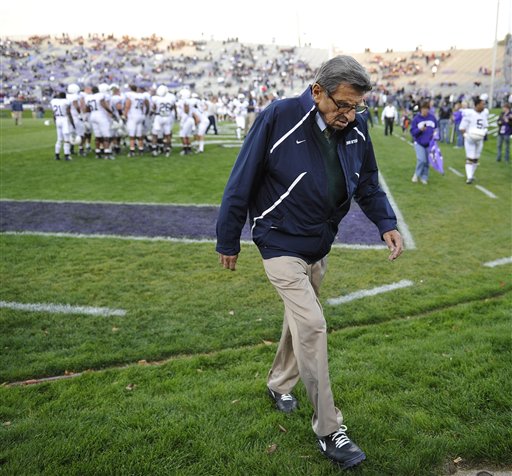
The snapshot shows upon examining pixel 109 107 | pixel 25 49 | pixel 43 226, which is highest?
pixel 25 49

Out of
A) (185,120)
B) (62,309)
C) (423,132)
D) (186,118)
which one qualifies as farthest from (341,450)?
(185,120)

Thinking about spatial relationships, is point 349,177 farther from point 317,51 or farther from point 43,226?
point 317,51

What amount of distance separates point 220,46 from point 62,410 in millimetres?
80402

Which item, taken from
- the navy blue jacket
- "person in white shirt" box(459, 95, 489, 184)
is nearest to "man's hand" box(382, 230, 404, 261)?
the navy blue jacket

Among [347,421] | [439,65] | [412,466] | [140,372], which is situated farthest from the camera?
[439,65]

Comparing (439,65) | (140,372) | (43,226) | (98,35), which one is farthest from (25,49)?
(140,372)

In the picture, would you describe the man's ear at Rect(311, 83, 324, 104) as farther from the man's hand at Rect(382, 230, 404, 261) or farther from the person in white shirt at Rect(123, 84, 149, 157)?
the person in white shirt at Rect(123, 84, 149, 157)

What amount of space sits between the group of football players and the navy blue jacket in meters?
13.8

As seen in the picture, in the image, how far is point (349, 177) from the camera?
2.91 m

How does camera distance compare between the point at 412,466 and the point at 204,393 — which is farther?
the point at 204,393

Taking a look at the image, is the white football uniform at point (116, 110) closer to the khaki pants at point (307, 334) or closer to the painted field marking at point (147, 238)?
the painted field marking at point (147, 238)

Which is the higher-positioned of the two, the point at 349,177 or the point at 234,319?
the point at 349,177

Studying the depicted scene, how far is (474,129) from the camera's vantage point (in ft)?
42.3

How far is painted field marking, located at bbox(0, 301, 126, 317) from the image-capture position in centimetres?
518
